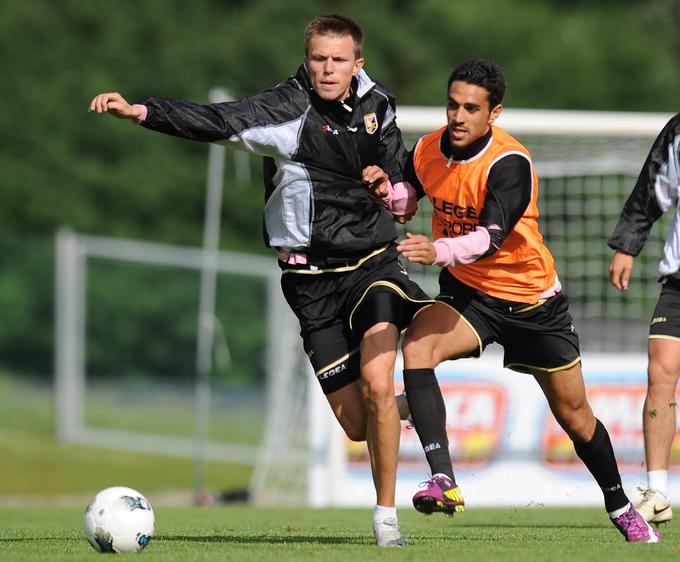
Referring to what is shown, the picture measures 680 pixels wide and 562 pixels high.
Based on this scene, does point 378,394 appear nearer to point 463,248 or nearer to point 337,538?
point 463,248

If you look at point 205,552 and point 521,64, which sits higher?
point 521,64

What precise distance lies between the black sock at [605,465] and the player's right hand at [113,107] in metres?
3.04

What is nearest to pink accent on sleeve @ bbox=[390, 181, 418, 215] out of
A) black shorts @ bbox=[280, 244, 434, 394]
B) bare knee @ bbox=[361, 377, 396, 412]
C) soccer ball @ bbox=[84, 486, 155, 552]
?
black shorts @ bbox=[280, 244, 434, 394]

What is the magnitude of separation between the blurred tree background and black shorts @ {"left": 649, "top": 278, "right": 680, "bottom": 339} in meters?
13.8

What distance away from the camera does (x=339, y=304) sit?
7.67m

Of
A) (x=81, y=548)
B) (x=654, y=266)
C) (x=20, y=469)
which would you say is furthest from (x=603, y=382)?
(x=20, y=469)

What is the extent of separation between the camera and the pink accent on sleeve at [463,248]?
701cm

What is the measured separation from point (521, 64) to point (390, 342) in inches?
1183

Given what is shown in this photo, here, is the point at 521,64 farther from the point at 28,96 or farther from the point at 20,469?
the point at 20,469

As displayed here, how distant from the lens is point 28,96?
30.8m

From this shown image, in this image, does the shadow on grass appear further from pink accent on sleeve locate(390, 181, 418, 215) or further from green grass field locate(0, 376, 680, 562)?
pink accent on sleeve locate(390, 181, 418, 215)

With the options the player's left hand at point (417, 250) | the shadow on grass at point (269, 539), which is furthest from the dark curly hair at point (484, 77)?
the shadow on grass at point (269, 539)

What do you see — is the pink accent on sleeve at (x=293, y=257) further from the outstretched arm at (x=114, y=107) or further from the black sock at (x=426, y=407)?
the outstretched arm at (x=114, y=107)

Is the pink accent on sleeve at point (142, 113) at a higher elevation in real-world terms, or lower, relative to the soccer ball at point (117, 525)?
higher
